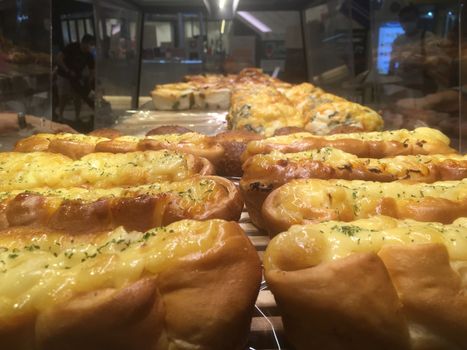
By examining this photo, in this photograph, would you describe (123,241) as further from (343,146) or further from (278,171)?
(343,146)

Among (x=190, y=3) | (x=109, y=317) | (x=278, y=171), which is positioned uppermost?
(x=190, y=3)

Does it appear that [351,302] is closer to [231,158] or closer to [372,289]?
[372,289]

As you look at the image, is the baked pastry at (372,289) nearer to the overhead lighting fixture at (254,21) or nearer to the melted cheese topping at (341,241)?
the melted cheese topping at (341,241)

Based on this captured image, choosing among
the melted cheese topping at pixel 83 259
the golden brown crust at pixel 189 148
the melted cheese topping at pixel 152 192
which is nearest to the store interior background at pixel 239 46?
the golden brown crust at pixel 189 148

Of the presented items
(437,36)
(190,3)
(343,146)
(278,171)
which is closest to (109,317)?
(278,171)

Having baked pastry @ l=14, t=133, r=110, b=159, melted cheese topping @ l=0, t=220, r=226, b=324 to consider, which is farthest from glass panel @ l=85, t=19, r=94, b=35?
melted cheese topping @ l=0, t=220, r=226, b=324

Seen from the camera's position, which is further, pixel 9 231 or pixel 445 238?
pixel 9 231

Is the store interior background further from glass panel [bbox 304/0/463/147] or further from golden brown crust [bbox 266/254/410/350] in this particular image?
golden brown crust [bbox 266/254/410/350]
